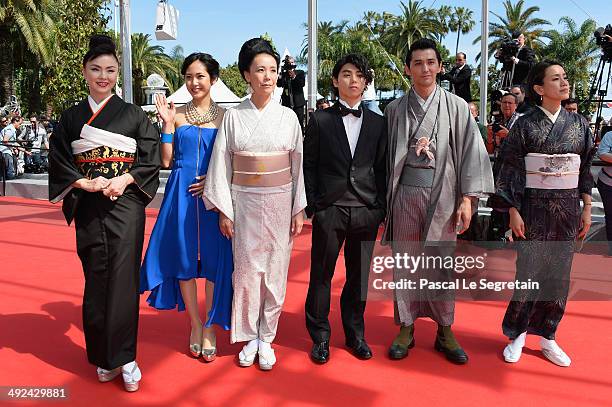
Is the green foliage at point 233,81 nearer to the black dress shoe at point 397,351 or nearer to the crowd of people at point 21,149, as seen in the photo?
the crowd of people at point 21,149

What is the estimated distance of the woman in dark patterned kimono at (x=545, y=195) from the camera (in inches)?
107

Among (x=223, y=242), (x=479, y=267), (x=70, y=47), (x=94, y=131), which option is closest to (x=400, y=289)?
(x=223, y=242)

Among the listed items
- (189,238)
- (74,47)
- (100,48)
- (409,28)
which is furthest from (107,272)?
(409,28)

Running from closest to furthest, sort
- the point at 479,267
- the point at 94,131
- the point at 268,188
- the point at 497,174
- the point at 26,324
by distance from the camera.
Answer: the point at 94,131 < the point at 268,188 < the point at 497,174 < the point at 26,324 < the point at 479,267

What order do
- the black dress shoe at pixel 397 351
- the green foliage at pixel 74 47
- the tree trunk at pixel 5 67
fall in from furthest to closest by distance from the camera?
1. the tree trunk at pixel 5 67
2. the green foliage at pixel 74 47
3. the black dress shoe at pixel 397 351

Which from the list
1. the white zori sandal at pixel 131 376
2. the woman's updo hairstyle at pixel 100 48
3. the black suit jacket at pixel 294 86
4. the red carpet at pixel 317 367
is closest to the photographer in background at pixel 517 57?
the black suit jacket at pixel 294 86

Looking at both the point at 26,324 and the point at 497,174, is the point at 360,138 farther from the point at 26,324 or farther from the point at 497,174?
the point at 26,324

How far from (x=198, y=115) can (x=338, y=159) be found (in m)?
0.77

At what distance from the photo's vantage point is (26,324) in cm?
334

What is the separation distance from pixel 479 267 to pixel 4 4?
1791 centimetres

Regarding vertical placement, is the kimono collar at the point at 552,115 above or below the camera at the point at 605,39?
below

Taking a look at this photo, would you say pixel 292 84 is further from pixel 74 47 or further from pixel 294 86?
pixel 74 47

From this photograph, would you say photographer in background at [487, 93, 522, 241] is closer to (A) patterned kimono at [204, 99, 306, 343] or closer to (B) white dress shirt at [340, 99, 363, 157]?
(B) white dress shirt at [340, 99, 363, 157]

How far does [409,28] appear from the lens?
3244cm
